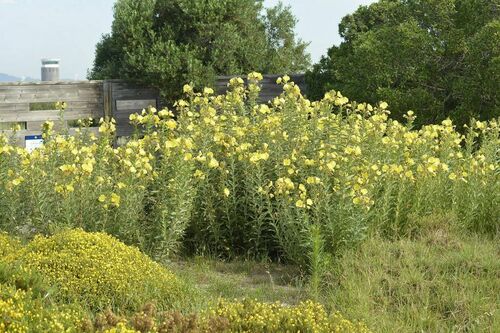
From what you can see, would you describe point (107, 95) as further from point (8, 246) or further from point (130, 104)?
point (8, 246)

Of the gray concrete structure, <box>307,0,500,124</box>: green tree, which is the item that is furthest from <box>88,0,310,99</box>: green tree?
<box>307,0,500,124</box>: green tree

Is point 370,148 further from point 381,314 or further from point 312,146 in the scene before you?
point 381,314

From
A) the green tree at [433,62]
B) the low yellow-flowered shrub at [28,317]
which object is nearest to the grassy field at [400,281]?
the low yellow-flowered shrub at [28,317]

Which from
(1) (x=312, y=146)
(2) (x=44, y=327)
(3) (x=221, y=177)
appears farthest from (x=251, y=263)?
(2) (x=44, y=327)

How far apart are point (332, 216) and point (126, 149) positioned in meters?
1.52

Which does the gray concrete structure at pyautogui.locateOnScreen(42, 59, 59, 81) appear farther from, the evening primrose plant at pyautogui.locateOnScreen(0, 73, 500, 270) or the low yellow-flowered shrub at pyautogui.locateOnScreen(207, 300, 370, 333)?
the low yellow-flowered shrub at pyautogui.locateOnScreen(207, 300, 370, 333)

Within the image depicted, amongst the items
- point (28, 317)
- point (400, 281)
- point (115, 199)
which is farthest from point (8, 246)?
point (400, 281)

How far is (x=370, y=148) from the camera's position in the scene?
18.7ft

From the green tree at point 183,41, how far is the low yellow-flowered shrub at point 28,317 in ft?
35.8

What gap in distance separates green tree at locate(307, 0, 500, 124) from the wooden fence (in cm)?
398

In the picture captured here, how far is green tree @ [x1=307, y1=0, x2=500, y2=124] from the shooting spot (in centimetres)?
1030

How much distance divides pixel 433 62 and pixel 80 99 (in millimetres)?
7144

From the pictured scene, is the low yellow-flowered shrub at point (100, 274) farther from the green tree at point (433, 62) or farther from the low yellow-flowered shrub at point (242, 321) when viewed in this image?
the green tree at point (433, 62)

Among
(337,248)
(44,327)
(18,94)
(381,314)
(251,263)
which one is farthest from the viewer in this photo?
(18,94)
